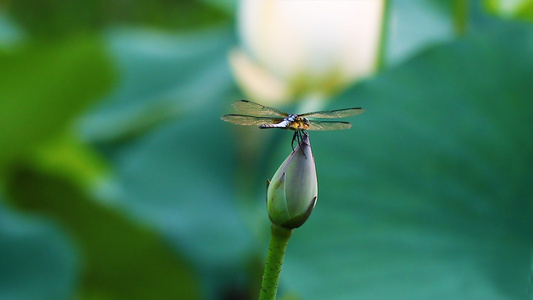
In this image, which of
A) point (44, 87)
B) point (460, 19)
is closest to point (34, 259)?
point (44, 87)

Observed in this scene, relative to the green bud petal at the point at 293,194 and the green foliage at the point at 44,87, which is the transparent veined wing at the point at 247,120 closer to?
the green bud petal at the point at 293,194

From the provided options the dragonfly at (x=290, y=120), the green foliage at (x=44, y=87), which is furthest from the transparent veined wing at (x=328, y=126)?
the green foliage at (x=44, y=87)

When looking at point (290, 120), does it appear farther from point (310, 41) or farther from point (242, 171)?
Answer: point (242, 171)

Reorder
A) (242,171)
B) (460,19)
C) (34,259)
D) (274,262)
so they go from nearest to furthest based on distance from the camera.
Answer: (274,262)
(460,19)
(34,259)
(242,171)

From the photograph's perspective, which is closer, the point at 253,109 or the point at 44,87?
the point at 253,109

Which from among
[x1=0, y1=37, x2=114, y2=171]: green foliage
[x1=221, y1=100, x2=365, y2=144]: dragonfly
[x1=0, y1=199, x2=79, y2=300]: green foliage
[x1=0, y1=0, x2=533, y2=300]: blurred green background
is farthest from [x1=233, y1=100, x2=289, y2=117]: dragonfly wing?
[x1=0, y1=37, x2=114, y2=171]: green foliage

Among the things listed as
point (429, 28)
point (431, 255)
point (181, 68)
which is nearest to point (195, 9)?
point (181, 68)

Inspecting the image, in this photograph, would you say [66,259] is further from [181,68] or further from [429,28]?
[429,28]

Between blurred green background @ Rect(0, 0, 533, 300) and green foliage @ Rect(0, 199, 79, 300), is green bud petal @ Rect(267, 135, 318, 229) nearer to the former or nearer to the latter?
blurred green background @ Rect(0, 0, 533, 300)
